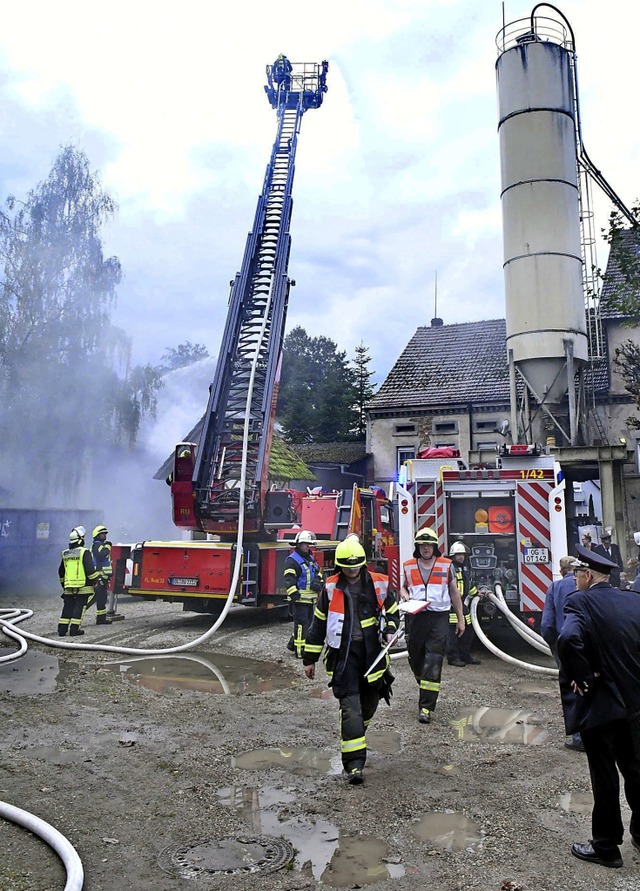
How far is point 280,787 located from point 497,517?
233 inches

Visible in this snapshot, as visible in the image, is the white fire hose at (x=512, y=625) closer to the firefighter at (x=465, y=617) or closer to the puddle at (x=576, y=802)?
the firefighter at (x=465, y=617)

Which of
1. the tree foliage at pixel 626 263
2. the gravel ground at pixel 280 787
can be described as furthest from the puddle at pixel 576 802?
the tree foliage at pixel 626 263

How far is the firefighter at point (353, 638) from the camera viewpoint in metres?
4.80

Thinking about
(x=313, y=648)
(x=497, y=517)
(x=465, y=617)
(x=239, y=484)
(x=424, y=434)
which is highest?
(x=424, y=434)

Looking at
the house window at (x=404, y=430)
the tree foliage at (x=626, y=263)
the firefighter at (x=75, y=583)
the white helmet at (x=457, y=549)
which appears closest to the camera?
the white helmet at (x=457, y=549)

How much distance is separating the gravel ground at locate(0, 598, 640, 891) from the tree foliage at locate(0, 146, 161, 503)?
1641cm

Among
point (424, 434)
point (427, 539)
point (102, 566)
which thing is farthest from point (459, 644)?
point (424, 434)

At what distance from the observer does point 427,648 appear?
6223mm

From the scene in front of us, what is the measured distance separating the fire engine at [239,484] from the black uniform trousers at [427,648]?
4.41 meters

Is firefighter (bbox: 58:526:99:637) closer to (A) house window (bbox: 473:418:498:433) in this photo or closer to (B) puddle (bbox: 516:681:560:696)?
(B) puddle (bbox: 516:681:560:696)

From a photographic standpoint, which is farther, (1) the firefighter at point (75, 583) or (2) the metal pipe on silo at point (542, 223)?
(2) the metal pipe on silo at point (542, 223)

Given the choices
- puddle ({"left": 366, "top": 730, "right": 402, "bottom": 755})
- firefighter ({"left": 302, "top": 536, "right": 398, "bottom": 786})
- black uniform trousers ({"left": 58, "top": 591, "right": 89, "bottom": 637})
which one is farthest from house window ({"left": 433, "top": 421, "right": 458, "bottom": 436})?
firefighter ({"left": 302, "top": 536, "right": 398, "bottom": 786})

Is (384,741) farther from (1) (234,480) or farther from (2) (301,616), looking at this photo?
(1) (234,480)

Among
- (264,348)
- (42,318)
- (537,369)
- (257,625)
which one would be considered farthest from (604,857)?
(42,318)
